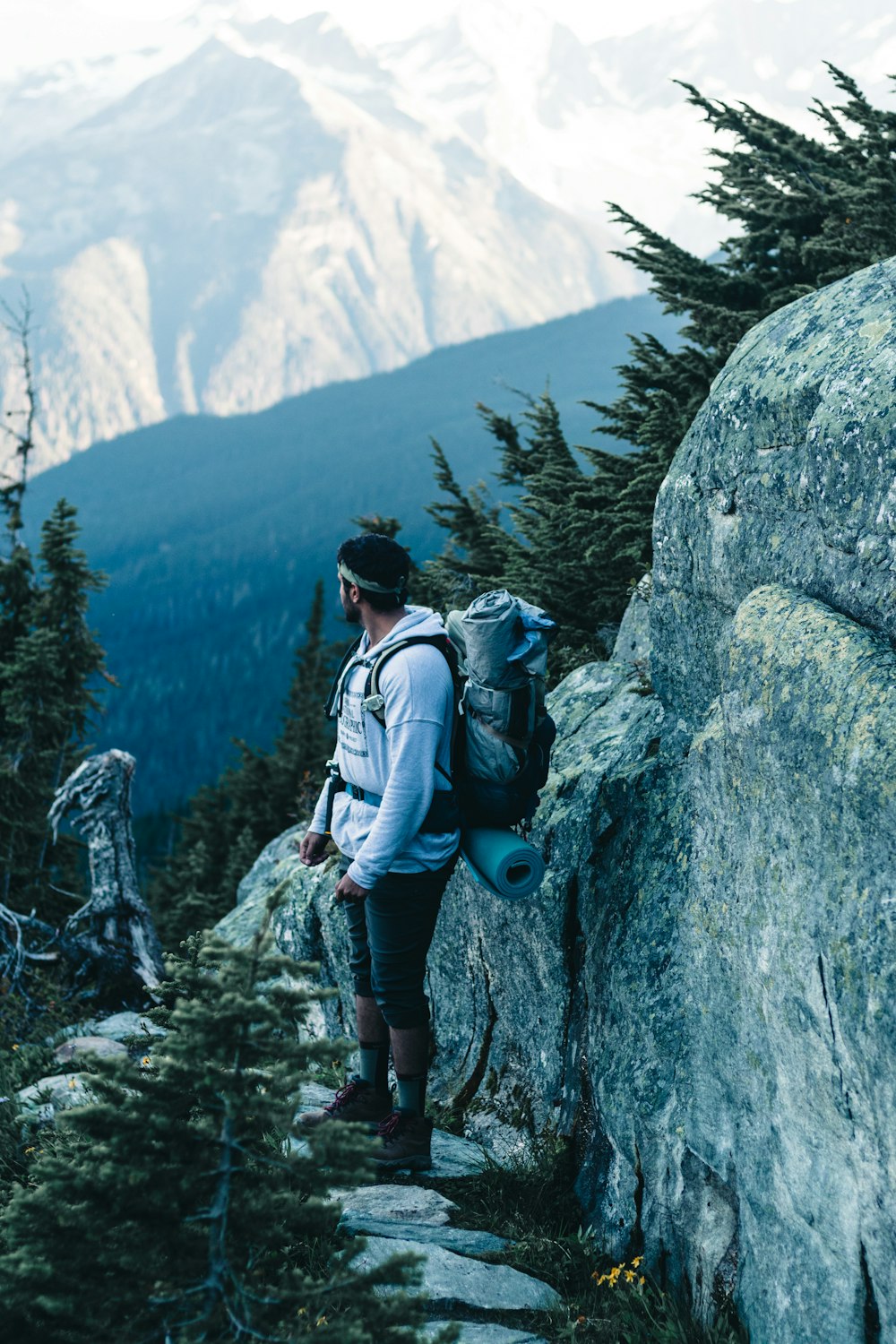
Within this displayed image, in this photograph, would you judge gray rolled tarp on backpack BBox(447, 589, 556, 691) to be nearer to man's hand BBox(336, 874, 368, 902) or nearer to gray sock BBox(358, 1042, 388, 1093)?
man's hand BBox(336, 874, 368, 902)

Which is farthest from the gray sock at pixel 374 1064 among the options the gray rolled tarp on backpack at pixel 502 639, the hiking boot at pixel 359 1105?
the gray rolled tarp on backpack at pixel 502 639

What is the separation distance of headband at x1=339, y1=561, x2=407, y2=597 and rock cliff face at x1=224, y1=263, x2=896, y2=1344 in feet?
5.25

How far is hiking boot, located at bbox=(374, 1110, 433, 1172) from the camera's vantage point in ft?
18.0

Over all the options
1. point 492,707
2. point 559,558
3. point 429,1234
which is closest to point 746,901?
point 492,707

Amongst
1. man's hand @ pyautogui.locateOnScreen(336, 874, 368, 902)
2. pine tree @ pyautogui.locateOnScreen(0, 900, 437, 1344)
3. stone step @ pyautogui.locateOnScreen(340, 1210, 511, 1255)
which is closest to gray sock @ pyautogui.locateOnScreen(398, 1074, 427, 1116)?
stone step @ pyautogui.locateOnScreen(340, 1210, 511, 1255)

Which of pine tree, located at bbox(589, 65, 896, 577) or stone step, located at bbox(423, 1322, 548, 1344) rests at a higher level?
pine tree, located at bbox(589, 65, 896, 577)

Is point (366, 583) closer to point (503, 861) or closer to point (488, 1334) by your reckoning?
point (503, 861)

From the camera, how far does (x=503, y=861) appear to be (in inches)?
A: 200

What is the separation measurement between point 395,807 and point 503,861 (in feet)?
2.08

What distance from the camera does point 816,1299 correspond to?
3941 mm

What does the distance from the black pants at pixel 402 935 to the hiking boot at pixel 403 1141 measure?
0.59 m

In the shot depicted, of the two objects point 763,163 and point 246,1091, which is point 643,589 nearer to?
point 246,1091

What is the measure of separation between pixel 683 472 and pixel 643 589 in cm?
301

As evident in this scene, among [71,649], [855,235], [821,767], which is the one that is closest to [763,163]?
[855,235]
